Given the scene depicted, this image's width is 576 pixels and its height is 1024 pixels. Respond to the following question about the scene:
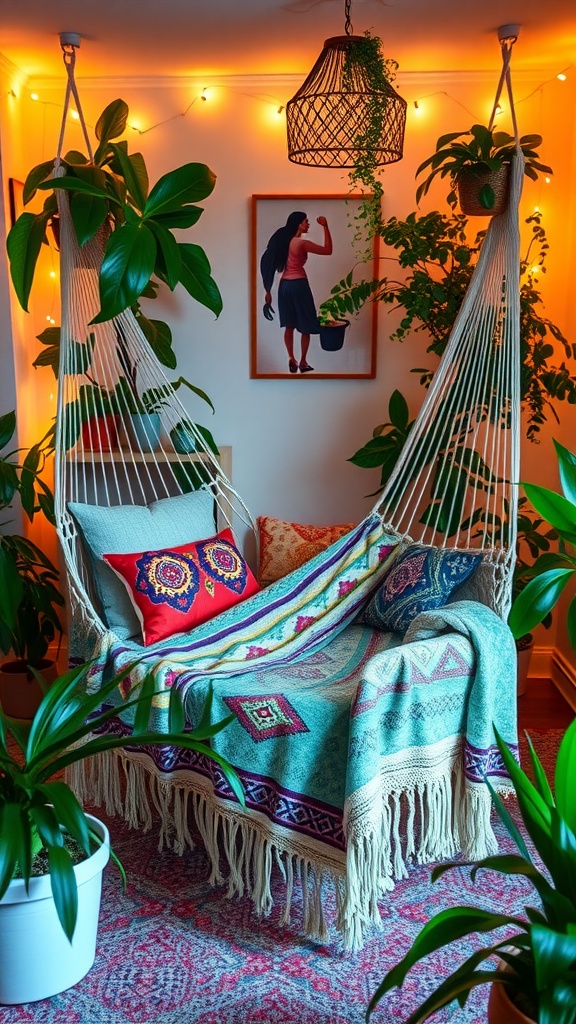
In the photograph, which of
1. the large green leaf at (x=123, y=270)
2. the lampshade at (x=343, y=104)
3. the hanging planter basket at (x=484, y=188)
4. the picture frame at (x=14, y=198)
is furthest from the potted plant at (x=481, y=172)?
the picture frame at (x=14, y=198)

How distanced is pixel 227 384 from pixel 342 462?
0.53 m

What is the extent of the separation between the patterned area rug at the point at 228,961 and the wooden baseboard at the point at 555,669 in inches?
47.0

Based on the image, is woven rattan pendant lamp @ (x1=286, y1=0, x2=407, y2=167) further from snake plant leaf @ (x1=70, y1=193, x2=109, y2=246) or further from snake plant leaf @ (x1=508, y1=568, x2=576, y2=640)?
snake plant leaf @ (x1=508, y1=568, x2=576, y2=640)

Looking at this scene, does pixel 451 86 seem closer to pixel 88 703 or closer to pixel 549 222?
pixel 549 222

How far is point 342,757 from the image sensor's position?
6.45ft

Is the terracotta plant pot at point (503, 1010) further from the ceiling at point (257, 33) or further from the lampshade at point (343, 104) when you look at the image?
the ceiling at point (257, 33)

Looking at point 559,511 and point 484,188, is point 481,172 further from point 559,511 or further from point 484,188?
point 559,511

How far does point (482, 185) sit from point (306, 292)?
95 cm

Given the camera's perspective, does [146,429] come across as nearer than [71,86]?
No

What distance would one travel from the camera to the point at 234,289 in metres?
3.38

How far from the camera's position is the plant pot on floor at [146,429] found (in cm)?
312

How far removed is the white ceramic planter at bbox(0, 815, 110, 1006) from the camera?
67.7 inches

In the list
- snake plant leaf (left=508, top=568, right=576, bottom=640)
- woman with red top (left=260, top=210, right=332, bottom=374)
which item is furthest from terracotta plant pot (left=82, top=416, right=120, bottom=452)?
snake plant leaf (left=508, top=568, right=576, bottom=640)

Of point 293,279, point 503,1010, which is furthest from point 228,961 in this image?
point 293,279
